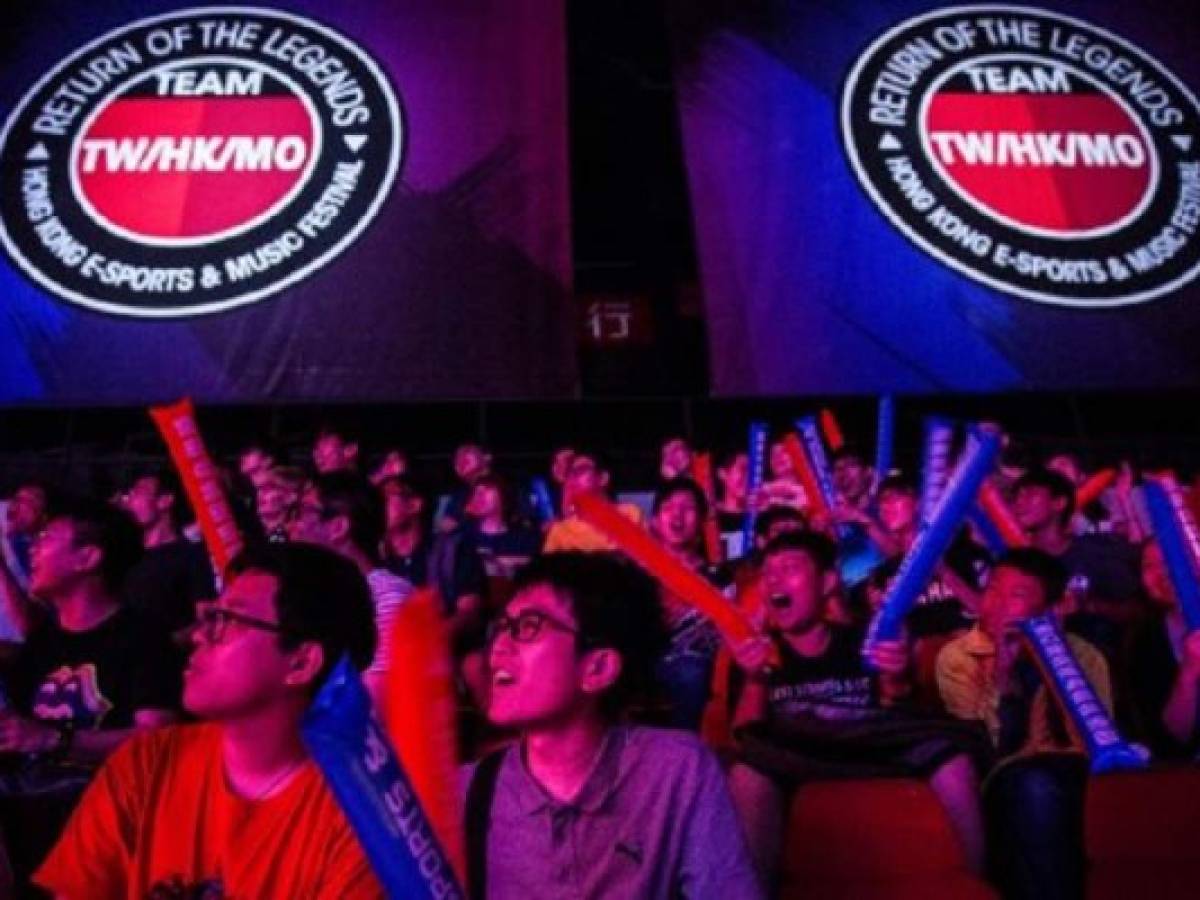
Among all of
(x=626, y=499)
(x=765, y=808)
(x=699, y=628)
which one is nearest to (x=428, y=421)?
(x=626, y=499)

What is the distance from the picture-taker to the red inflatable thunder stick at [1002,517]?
402 cm

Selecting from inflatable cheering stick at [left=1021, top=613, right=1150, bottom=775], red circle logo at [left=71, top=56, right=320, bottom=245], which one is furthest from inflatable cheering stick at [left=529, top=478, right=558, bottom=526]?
inflatable cheering stick at [left=1021, top=613, right=1150, bottom=775]

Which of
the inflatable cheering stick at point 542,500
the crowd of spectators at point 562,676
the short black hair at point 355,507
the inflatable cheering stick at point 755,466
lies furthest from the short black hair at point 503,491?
the short black hair at point 355,507

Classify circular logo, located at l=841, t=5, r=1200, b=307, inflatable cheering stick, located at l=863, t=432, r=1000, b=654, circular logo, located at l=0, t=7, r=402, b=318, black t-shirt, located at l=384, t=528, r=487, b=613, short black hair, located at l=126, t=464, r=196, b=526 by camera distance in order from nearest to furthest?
inflatable cheering stick, located at l=863, t=432, r=1000, b=654 → black t-shirt, located at l=384, t=528, r=487, b=613 → short black hair, located at l=126, t=464, r=196, b=526 → circular logo, located at l=0, t=7, r=402, b=318 → circular logo, located at l=841, t=5, r=1200, b=307

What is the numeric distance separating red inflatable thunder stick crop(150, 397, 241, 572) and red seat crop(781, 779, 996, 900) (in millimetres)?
1329

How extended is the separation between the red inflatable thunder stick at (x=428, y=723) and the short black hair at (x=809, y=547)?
7.11 feet

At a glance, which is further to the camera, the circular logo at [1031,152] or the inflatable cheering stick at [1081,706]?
the circular logo at [1031,152]

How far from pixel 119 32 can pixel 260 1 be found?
0.64 m

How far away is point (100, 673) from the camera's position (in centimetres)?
276

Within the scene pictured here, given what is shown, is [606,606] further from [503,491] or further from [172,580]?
[503,491]

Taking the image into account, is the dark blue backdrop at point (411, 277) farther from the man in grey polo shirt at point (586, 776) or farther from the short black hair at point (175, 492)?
the man in grey polo shirt at point (586, 776)

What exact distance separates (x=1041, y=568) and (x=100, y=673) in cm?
218

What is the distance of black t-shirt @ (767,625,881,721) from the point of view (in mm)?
3102

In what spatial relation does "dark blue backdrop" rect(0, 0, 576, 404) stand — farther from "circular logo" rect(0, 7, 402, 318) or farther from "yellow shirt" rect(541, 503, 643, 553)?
"yellow shirt" rect(541, 503, 643, 553)
